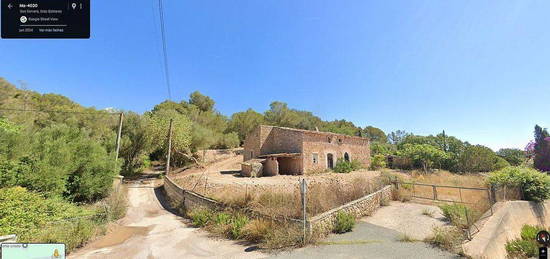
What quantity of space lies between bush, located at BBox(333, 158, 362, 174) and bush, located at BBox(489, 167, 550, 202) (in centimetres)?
1400

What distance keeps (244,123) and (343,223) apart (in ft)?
122

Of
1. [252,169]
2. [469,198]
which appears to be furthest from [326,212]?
[252,169]

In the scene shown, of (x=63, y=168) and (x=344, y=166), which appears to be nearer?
(x=63, y=168)

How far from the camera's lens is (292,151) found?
23.2 m

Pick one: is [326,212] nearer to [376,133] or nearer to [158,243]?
[158,243]

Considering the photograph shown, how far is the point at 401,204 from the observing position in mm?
12336

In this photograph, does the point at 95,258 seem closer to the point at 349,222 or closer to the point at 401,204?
the point at 349,222

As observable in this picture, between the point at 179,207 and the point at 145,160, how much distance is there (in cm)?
1744

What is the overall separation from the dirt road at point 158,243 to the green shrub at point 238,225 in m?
0.34

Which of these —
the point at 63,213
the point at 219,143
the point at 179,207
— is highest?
the point at 219,143

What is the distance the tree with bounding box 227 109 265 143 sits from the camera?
4413 cm

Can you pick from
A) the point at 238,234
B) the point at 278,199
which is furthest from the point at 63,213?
the point at 278,199

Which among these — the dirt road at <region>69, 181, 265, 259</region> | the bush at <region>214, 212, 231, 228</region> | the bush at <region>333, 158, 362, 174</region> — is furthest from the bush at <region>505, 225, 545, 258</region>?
the bush at <region>333, 158, 362, 174</region>

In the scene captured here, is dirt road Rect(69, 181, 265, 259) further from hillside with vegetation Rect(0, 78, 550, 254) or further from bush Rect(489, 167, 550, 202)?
bush Rect(489, 167, 550, 202)
